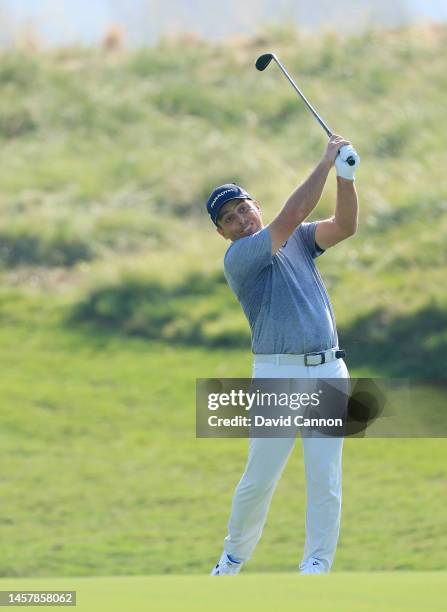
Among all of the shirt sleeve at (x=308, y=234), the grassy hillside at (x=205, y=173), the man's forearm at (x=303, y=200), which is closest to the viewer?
the man's forearm at (x=303, y=200)

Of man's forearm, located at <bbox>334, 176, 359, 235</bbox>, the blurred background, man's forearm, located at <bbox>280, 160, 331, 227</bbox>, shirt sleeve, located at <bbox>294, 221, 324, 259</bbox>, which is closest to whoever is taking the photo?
man's forearm, located at <bbox>280, 160, 331, 227</bbox>

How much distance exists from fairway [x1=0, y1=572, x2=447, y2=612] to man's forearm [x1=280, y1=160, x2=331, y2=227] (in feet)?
3.76

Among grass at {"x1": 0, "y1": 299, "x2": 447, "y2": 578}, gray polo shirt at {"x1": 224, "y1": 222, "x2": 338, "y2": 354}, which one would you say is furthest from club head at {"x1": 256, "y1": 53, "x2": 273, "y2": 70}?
grass at {"x1": 0, "y1": 299, "x2": 447, "y2": 578}

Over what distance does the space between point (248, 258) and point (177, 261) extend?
9790 millimetres

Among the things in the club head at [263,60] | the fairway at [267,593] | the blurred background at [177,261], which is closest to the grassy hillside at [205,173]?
the blurred background at [177,261]

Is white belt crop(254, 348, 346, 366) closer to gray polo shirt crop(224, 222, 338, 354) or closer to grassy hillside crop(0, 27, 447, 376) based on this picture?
gray polo shirt crop(224, 222, 338, 354)

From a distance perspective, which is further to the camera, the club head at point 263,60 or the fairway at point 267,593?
the club head at point 263,60

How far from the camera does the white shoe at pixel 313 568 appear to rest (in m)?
4.52

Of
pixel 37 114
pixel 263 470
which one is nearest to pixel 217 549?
pixel 263 470

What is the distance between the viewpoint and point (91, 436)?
38.7 ft

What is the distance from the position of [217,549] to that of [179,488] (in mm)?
1418

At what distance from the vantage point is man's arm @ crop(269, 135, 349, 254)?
4453mm

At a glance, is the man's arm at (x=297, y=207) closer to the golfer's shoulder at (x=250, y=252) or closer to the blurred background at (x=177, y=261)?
the golfer's shoulder at (x=250, y=252)

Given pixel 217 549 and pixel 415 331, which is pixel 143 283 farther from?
pixel 217 549
